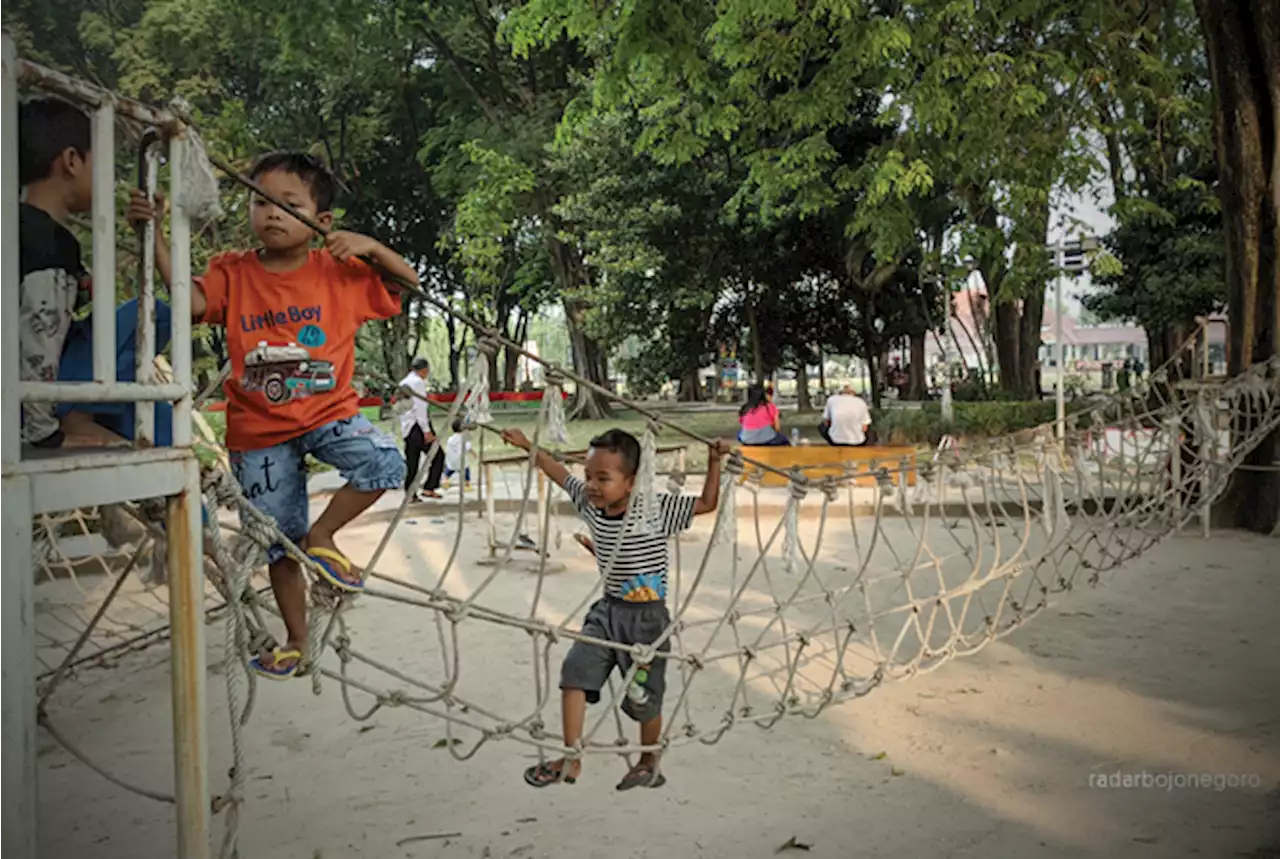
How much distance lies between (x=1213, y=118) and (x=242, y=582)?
634 cm

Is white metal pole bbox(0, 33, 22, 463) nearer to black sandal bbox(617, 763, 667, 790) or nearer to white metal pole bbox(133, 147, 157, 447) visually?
white metal pole bbox(133, 147, 157, 447)

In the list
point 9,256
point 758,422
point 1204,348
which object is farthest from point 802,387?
point 9,256

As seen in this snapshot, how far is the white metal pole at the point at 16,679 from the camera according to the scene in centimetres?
113

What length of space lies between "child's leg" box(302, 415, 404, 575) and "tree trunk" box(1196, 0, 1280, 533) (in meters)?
5.53

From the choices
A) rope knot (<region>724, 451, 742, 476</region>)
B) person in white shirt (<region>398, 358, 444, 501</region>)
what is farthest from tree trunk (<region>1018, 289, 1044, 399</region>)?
rope knot (<region>724, 451, 742, 476</region>)

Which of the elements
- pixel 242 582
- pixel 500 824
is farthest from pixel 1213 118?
pixel 242 582

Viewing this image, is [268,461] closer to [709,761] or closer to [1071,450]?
[709,761]

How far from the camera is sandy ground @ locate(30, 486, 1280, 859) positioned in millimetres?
2207

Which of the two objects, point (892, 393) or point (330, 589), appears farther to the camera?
point (892, 393)

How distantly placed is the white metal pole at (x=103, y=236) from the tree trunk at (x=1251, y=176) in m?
6.04

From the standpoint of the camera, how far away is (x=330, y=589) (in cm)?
171

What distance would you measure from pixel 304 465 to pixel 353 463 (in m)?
0.10

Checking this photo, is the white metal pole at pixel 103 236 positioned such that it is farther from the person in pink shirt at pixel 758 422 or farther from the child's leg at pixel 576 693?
the person in pink shirt at pixel 758 422

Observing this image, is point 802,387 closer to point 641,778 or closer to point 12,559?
point 641,778
